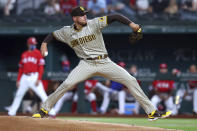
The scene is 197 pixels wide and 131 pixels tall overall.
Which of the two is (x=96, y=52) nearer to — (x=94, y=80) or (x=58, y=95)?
(x=58, y=95)

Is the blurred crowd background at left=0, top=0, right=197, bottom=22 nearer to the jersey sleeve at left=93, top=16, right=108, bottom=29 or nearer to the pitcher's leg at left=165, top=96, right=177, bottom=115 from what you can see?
the pitcher's leg at left=165, top=96, right=177, bottom=115

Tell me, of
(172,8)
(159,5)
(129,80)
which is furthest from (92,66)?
(159,5)

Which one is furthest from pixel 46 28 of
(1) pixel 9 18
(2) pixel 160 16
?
(2) pixel 160 16

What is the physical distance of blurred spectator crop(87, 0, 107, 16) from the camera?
51.6 ft

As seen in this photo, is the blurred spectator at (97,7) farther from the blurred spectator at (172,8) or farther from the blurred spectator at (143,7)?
the blurred spectator at (172,8)

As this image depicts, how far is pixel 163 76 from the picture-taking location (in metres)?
14.2

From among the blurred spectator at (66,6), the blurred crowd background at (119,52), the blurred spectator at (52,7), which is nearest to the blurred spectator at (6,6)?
the blurred crowd background at (119,52)

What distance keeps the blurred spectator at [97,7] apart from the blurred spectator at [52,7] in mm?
1100

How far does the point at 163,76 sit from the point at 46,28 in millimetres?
4146

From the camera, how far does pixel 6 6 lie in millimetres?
16297

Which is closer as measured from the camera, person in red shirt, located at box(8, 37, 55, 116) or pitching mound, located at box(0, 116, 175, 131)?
pitching mound, located at box(0, 116, 175, 131)

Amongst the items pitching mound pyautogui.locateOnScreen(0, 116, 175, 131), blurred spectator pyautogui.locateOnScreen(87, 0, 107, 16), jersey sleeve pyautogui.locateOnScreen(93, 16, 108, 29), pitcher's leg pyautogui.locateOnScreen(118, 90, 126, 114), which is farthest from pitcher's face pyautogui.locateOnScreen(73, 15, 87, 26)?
blurred spectator pyautogui.locateOnScreen(87, 0, 107, 16)

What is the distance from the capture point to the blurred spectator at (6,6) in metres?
16.3

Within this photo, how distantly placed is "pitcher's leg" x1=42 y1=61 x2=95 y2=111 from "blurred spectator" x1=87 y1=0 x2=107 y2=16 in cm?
870
